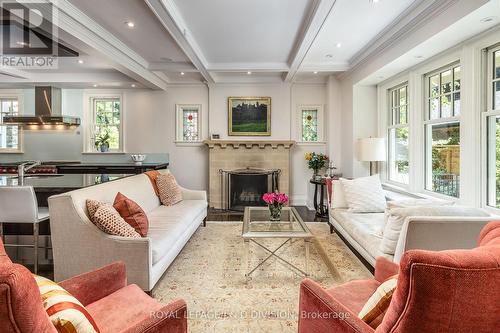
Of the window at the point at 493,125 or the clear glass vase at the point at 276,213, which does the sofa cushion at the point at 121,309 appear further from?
A: the window at the point at 493,125

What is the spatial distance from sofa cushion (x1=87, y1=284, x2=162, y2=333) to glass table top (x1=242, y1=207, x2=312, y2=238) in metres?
1.26

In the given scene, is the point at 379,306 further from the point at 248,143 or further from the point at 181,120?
the point at 181,120

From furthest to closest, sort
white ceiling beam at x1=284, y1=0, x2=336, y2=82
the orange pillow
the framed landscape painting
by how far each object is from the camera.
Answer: the framed landscape painting → white ceiling beam at x1=284, y1=0, x2=336, y2=82 → the orange pillow

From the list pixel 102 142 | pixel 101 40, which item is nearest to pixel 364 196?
pixel 101 40

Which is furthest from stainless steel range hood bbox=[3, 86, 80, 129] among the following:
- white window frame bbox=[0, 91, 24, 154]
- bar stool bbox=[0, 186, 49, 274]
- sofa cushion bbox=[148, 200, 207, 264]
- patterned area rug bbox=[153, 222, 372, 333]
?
patterned area rug bbox=[153, 222, 372, 333]

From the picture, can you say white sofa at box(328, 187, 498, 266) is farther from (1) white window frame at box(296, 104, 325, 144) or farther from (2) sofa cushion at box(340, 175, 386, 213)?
(1) white window frame at box(296, 104, 325, 144)

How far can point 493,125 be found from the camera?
9.00 ft

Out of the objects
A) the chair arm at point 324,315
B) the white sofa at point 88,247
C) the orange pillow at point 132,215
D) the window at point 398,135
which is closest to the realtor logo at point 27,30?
the white sofa at point 88,247

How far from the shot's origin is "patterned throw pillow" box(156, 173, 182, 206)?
4016mm

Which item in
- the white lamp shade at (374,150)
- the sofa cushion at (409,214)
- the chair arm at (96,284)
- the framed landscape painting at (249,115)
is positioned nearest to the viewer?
the chair arm at (96,284)

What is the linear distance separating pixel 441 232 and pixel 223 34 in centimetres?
334

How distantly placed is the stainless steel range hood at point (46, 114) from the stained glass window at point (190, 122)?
2.14m

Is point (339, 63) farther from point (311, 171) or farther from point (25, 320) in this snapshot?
point (25, 320)

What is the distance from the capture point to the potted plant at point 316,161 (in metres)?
5.62
